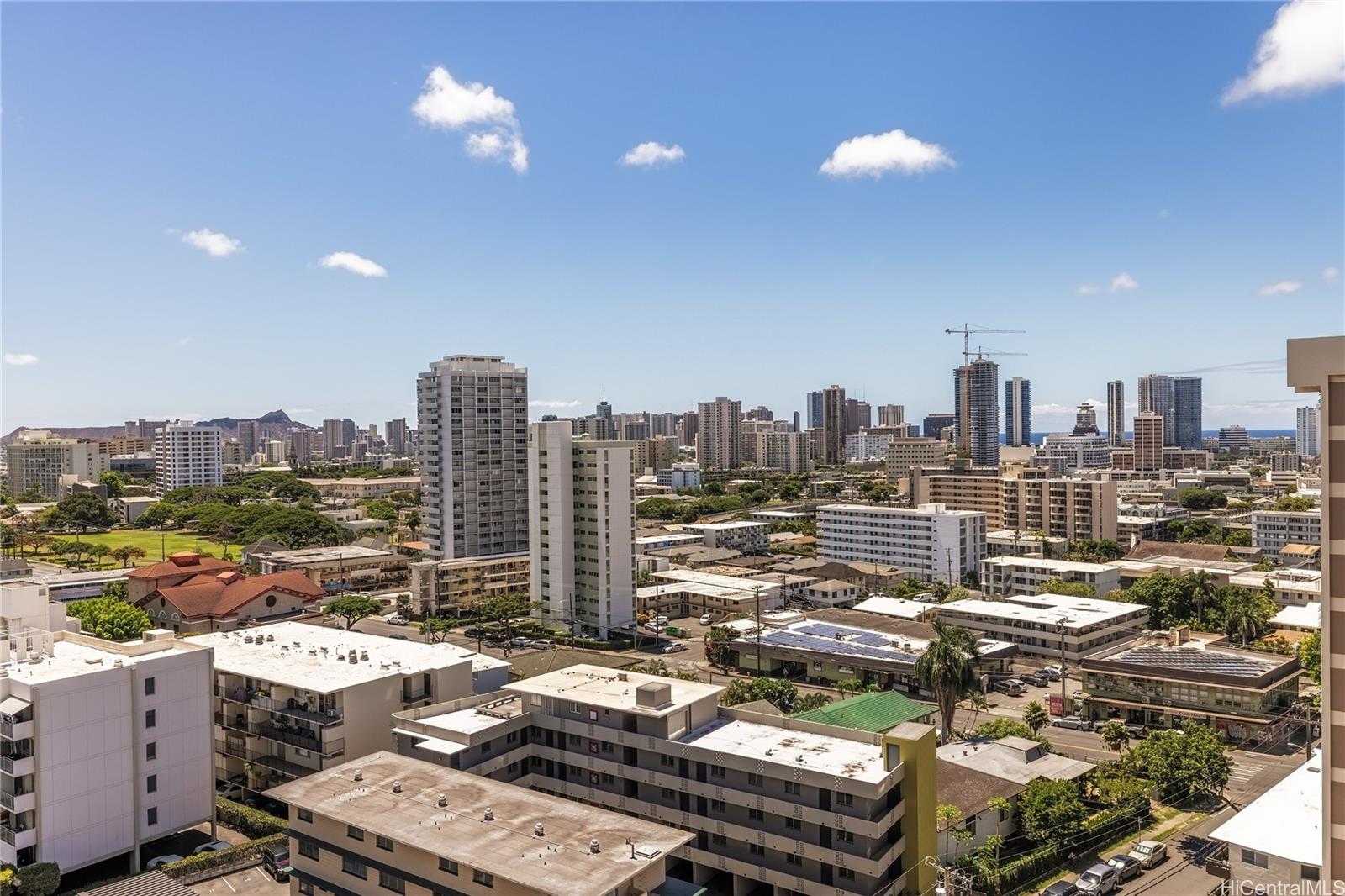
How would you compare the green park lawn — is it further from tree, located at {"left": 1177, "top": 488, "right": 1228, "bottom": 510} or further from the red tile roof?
tree, located at {"left": 1177, "top": 488, "right": 1228, "bottom": 510}

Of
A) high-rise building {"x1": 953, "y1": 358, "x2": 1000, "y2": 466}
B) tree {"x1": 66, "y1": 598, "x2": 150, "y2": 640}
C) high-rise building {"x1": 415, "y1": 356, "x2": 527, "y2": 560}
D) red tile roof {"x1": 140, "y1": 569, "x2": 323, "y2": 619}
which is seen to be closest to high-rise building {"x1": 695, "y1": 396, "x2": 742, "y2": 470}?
high-rise building {"x1": 953, "y1": 358, "x2": 1000, "y2": 466}

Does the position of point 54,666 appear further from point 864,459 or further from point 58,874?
point 864,459

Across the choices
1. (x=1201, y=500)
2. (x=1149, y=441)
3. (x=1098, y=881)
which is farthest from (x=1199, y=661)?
(x=1149, y=441)

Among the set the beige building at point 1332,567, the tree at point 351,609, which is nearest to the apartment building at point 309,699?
the tree at point 351,609

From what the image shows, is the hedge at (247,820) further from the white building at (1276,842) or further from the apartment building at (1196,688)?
the apartment building at (1196,688)

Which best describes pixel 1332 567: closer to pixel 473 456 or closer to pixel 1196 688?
pixel 1196 688

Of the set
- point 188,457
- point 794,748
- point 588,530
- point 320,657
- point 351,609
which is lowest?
point 351,609
